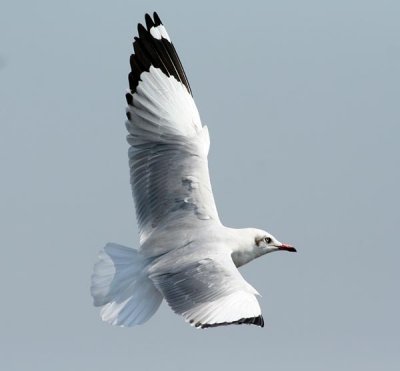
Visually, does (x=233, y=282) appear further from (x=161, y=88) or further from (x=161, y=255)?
(x=161, y=88)

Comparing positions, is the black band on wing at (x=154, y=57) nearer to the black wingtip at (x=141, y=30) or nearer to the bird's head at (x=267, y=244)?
the black wingtip at (x=141, y=30)

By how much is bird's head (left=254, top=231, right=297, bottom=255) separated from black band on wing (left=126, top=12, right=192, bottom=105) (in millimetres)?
1907

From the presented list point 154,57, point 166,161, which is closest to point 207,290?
point 166,161

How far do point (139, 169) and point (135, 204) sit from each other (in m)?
0.33

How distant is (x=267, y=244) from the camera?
11.8 meters

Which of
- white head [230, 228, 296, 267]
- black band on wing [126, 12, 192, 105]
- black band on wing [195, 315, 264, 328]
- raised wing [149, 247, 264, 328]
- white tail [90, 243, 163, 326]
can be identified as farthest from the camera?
black band on wing [126, 12, 192, 105]

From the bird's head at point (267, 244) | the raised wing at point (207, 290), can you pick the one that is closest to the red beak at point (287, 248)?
the bird's head at point (267, 244)

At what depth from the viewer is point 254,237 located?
38.0 feet

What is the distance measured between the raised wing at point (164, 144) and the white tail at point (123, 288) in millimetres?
301

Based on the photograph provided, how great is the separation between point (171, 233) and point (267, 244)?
102cm

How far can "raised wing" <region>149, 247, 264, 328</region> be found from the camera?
9859 mm

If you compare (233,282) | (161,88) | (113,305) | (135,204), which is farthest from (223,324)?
(161,88)

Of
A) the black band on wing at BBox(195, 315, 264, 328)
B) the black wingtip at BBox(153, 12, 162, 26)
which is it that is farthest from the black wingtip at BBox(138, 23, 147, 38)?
the black band on wing at BBox(195, 315, 264, 328)

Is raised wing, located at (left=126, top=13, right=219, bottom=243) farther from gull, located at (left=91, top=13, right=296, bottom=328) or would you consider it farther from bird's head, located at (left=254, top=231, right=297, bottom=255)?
bird's head, located at (left=254, top=231, right=297, bottom=255)
